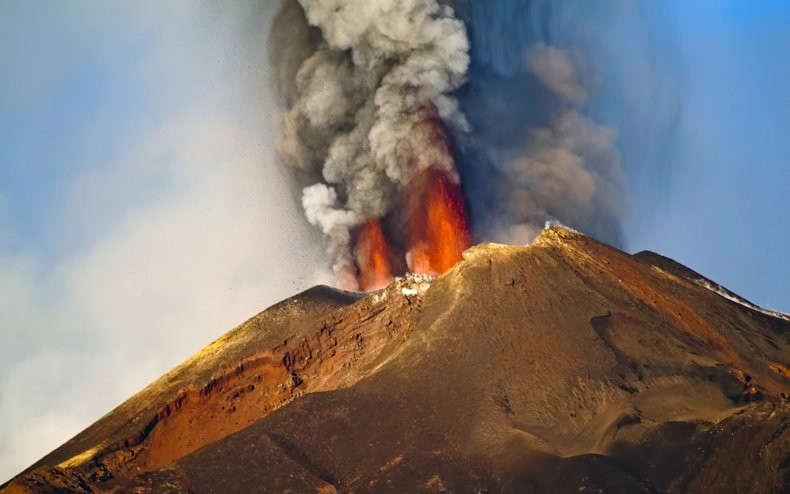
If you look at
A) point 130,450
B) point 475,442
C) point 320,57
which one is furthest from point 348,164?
point 475,442

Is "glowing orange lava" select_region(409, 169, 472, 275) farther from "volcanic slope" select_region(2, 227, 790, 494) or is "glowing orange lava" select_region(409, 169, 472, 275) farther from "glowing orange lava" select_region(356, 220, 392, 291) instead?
"volcanic slope" select_region(2, 227, 790, 494)

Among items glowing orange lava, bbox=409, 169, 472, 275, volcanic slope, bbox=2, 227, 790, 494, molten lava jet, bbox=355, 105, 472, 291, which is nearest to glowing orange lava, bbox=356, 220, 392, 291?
molten lava jet, bbox=355, 105, 472, 291

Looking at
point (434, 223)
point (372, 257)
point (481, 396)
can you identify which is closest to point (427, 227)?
point (434, 223)

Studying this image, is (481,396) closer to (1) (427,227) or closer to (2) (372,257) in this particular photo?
(1) (427,227)

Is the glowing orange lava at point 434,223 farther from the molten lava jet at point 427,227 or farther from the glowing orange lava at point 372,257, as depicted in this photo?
the glowing orange lava at point 372,257

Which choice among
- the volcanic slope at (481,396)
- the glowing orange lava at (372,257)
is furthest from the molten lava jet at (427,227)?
the volcanic slope at (481,396)

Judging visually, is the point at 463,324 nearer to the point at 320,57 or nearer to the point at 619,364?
the point at 619,364
